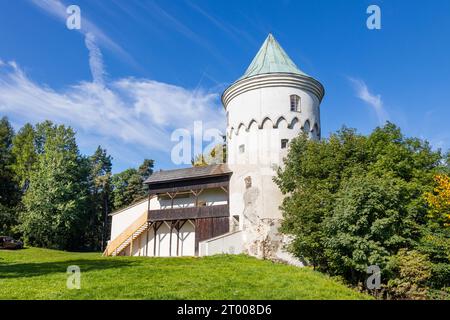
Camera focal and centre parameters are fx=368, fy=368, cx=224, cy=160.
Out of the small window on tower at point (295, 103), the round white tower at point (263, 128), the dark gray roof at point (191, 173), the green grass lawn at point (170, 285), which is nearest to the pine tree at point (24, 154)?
the dark gray roof at point (191, 173)

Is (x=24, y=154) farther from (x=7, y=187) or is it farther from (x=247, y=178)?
(x=247, y=178)

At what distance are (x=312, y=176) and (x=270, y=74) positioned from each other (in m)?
8.65

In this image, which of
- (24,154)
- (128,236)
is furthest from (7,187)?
(128,236)

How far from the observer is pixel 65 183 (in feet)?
128

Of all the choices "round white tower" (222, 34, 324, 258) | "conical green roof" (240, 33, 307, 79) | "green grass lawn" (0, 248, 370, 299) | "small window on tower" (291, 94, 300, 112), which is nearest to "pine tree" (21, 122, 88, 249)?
"round white tower" (222, 34, 324, 258)

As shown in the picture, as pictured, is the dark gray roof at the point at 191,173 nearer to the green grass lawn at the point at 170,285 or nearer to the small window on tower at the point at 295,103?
the small window on tower at the point at 295,103

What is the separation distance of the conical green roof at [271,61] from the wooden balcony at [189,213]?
9.73 metres

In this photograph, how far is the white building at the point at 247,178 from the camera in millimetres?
23547

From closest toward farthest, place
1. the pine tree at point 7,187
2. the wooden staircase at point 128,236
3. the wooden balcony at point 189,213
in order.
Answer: the wooden balcony at point 189,213
the wooden staircase at point 128,236
the pine tree at point 7,187
